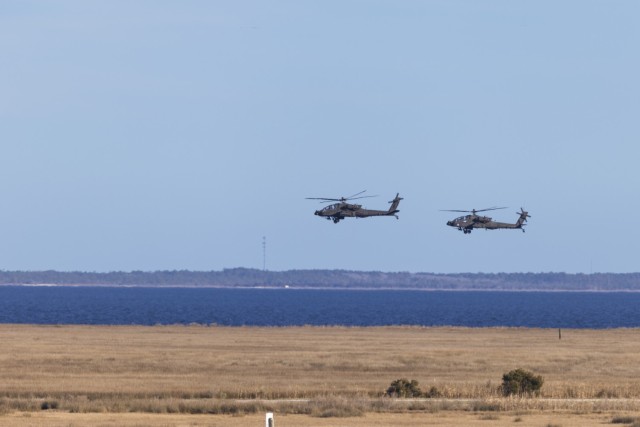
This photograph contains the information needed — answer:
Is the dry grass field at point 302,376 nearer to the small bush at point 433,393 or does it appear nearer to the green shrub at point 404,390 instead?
the small bush at point 433,393

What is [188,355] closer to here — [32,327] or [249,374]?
[249,374]

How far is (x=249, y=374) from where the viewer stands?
5894cm

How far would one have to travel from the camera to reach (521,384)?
1921 inches

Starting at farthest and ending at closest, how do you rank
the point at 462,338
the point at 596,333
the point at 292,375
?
the point at 596,333
the point at 462,338
the point at 292,375

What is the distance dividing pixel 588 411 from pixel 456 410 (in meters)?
4.30

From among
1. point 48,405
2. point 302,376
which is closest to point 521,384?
point 302,376

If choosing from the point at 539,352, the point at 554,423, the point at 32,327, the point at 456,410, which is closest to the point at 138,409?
the point at 456,410

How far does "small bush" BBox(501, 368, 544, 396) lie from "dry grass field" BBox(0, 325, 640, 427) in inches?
20.5

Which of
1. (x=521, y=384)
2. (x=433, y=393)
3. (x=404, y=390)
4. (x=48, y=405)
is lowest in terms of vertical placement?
(x=48, y=405)

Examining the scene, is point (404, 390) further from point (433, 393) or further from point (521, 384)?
point (521, 384)

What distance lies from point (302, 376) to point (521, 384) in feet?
40.5

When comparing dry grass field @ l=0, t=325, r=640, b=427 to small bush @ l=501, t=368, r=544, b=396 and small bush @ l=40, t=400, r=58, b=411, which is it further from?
small bush @ l=501, t=368, r=544, b=396

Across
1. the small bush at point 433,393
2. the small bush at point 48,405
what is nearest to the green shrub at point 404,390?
the small bush at point 433,393

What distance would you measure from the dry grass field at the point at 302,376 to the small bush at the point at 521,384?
1.71 feet
